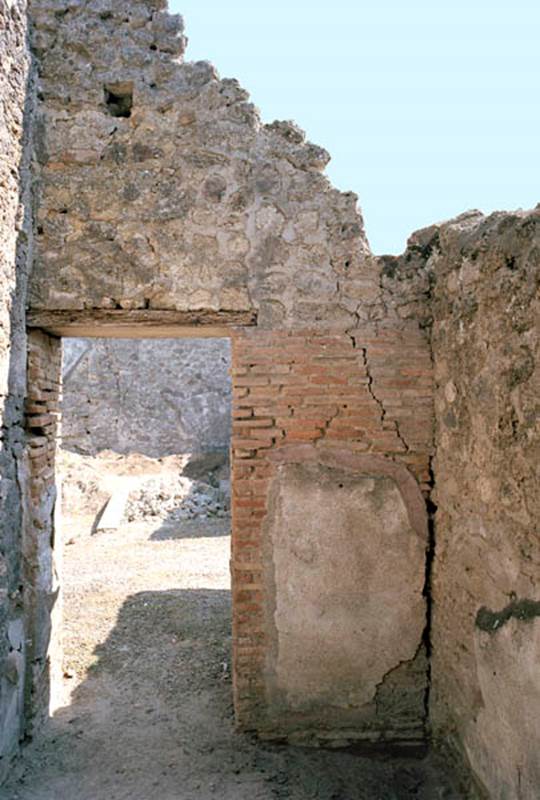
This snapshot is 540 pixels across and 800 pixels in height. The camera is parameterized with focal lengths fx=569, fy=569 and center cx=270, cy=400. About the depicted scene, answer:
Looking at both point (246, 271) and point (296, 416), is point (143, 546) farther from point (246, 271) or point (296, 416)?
point (246, 271)

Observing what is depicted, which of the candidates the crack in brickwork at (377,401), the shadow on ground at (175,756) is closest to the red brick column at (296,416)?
the crack in brickwork at (377,401)

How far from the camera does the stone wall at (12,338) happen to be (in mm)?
3053

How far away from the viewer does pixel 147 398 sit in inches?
535

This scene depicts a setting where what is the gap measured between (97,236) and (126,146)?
0.60 meters

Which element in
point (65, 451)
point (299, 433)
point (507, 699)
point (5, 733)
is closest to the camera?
point (507, 699)

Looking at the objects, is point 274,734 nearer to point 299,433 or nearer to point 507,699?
point 507,699

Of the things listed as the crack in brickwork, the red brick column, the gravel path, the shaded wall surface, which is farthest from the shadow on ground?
the crack in brickwork

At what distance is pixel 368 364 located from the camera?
3.47m

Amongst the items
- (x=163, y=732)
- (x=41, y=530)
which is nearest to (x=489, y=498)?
(x=163, y=732)

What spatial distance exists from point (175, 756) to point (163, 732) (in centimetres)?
25

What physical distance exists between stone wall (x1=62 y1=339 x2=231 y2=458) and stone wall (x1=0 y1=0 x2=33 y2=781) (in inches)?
398

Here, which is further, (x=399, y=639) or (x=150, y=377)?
(x=150, y=377)

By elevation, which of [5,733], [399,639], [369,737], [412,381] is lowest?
[369,737]

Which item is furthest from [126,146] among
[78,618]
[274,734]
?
[78,618]
